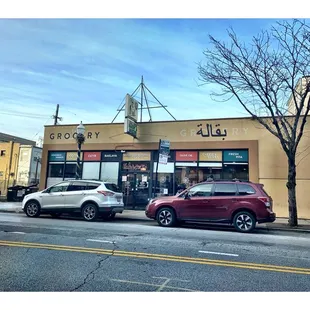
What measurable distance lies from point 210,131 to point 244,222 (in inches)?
288

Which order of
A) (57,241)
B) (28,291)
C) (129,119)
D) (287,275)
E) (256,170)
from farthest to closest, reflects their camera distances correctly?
(129,119) → (256,170) → (57,241) → (287,275) → (28,291)

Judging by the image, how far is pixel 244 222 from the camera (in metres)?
10.8

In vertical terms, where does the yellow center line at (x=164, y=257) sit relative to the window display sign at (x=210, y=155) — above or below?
below

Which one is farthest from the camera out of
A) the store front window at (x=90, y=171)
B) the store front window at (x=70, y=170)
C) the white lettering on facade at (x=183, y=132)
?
the store front window at (x=70, y=170)

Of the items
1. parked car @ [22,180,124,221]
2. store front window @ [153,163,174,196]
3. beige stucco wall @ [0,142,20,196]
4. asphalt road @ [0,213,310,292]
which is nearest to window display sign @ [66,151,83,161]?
store front window @ [153,163,174,196]

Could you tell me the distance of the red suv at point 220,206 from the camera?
10.8 m

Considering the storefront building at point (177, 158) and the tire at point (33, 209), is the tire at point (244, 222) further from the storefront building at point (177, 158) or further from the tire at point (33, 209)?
the tire at point (33, 209)

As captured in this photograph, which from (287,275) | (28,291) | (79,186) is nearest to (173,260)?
(287,275)

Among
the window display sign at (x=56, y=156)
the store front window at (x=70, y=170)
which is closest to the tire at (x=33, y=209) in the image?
the store front window at (x=70, y=170)

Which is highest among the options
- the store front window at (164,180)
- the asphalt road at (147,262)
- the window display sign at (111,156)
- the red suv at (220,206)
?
the window display sign at (111,156)

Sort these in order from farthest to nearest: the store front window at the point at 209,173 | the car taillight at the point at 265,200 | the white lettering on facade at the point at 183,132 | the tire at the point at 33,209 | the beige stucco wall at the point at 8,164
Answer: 1. the beige stucco wall at the point at 8,164
2. the white lettering on facade at the point at 183,132
3. the store front window at the point at 209,173
4. the tire at the point at 33,209
5. the car taillight at the point at 265,200

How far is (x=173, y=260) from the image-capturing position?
629 cm

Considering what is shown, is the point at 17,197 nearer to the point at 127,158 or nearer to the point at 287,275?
the point at 127,158

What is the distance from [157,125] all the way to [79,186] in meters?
6.68
